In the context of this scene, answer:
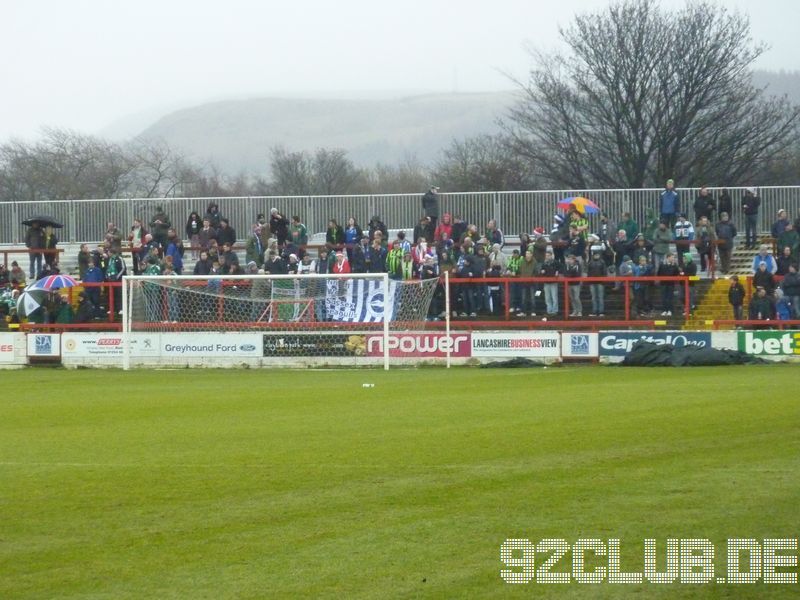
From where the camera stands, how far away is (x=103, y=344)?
3027 centimetres

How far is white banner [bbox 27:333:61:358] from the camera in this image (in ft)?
101

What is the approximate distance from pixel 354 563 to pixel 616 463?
4246 mm

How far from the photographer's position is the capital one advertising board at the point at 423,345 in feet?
95.2

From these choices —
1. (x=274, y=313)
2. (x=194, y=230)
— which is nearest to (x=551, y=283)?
Result: (x=274, y=313)

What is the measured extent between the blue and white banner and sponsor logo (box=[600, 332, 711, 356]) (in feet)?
17.3

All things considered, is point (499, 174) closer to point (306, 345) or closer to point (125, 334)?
point (306, 345)

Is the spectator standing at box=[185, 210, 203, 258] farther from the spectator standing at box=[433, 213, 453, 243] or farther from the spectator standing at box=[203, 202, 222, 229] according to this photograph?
the spectator standing at box=[433, 213, 453, 243]

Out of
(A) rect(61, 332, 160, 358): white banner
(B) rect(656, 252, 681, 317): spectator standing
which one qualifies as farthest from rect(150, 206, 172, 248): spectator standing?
(B) rect(656, 252, 681, 317): spectator standing

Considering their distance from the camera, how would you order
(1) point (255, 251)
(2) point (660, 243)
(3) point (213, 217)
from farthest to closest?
(3) point (213, 217)
(1) point (255, 251)
(2) point (660, 243)

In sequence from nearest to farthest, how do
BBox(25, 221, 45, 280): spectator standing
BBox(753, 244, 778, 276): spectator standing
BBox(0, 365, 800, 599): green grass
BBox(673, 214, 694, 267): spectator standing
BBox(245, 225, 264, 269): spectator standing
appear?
1. BBox(0, 365, 800, 599): green grass
2. BBox(753, 244, 778, 276): spectator standing
3. BBox(673, 214, 694, 267): spectator standing
4. BBox(245, 225, 264, 269): spectator standing
5. BBox(25, 221, 45, 280): spectator standing

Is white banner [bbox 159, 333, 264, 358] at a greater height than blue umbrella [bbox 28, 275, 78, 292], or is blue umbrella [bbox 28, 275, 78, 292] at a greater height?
blue umbrella [bbox 28, 275, 78, 292]

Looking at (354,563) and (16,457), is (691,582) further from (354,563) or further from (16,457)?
(16,457)

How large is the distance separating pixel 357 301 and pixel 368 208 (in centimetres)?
1434

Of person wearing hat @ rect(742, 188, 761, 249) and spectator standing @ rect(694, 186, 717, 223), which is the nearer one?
spectator standing @ rect(694, 186, 717, 223)
